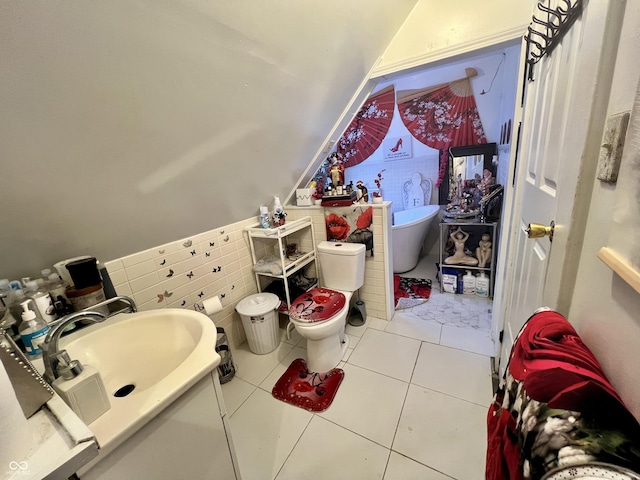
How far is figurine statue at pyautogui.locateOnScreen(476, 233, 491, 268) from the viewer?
242cm

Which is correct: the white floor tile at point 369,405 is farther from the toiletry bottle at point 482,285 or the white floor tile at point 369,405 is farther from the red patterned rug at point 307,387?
the toiletry bottle at point 482,285

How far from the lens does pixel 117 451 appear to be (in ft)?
1.94

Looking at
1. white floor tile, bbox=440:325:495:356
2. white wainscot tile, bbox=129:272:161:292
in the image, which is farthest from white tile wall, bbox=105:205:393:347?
white floor tile, bbox=440:325:495:356

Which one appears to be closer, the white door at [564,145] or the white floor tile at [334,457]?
the white door at [564,145]

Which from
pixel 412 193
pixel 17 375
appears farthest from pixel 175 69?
pixel 412 193

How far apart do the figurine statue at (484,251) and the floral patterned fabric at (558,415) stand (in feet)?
6.86

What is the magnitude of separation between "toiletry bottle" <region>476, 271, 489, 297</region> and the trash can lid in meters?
1.90

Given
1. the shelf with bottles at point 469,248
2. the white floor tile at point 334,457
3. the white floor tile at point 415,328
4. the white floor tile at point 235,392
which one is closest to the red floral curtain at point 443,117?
the shelf with bottles at point 469,248

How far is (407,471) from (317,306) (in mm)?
927

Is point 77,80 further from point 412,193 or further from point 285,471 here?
point 412,193

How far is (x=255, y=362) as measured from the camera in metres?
1.95

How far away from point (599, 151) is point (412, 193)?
2893mm

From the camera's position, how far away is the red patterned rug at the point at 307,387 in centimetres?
156

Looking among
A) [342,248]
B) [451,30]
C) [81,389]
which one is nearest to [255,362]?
[342,248]
